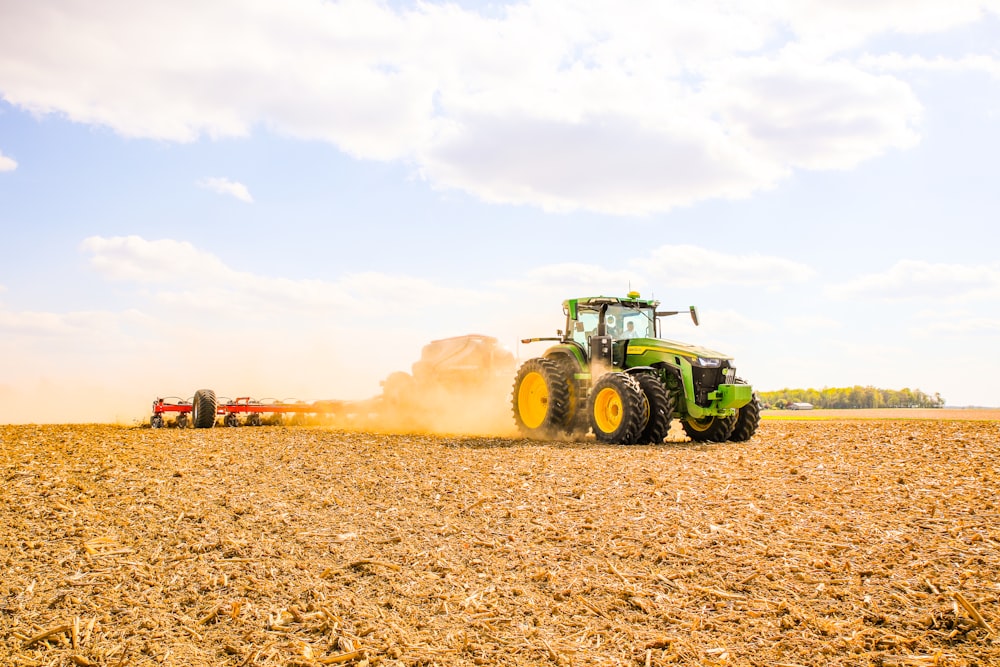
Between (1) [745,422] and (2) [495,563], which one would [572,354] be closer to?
(1) [745,422]

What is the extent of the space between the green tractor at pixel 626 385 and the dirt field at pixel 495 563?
3.28 m

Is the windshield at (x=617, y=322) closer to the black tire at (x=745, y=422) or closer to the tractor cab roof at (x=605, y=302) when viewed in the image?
the tractor cab roof at (x=605, y=302)

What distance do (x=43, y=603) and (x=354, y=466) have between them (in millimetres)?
4534

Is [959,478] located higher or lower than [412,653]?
higher

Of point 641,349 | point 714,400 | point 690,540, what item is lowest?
point 690,540

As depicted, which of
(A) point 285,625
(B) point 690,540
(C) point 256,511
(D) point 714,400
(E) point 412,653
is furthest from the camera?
(D) point 714,400

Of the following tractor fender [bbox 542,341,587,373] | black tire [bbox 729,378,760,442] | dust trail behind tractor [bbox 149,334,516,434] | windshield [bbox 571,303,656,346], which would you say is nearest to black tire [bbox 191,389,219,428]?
dust trail behind tractor [bbox 149,334,516,434]

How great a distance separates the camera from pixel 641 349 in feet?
49.1

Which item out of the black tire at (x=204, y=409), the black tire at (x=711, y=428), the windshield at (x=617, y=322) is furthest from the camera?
the black tire at (x=204, y=409)

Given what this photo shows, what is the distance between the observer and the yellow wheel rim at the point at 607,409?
44.9 ft

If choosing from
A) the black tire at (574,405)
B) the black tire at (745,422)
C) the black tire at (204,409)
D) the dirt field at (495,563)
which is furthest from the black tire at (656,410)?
the black tire at (204,409)

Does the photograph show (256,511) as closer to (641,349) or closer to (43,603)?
(43,603)

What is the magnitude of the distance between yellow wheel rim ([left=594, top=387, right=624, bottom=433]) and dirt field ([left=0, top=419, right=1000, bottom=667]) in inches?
138

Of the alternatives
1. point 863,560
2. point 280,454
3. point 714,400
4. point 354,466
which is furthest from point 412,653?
point 714,400
